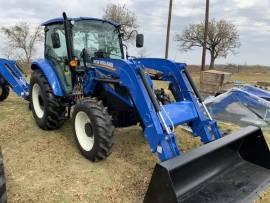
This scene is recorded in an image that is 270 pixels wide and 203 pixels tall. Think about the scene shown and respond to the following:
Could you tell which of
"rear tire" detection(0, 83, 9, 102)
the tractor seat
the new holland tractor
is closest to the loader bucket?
the new holland tractor

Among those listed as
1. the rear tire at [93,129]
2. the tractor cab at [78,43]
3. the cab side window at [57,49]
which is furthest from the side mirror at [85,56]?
the rear tire at [93,129]

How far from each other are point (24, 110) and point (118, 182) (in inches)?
183

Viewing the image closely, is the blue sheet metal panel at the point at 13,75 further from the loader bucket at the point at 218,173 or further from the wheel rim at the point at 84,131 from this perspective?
the loader bucket at the point at 218,173

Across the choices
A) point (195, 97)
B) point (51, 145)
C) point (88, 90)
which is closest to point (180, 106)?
point (195, 97)

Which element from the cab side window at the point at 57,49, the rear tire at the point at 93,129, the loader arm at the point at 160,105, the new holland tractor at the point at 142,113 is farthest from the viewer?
the cab side window at the point at 57,49

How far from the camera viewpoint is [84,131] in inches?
204

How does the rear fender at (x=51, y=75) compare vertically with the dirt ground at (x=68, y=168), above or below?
above

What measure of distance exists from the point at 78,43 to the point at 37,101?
156cm

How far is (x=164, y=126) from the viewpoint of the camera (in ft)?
13.6

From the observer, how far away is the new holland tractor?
12.7 feet

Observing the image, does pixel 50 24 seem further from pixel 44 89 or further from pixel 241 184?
pixel 241 184

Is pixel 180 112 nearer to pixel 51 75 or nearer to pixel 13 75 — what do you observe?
pixel 51 75

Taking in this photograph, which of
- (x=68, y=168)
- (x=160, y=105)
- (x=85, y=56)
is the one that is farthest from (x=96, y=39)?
(x=68, y=168)

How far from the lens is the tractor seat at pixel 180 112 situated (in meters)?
4.51
